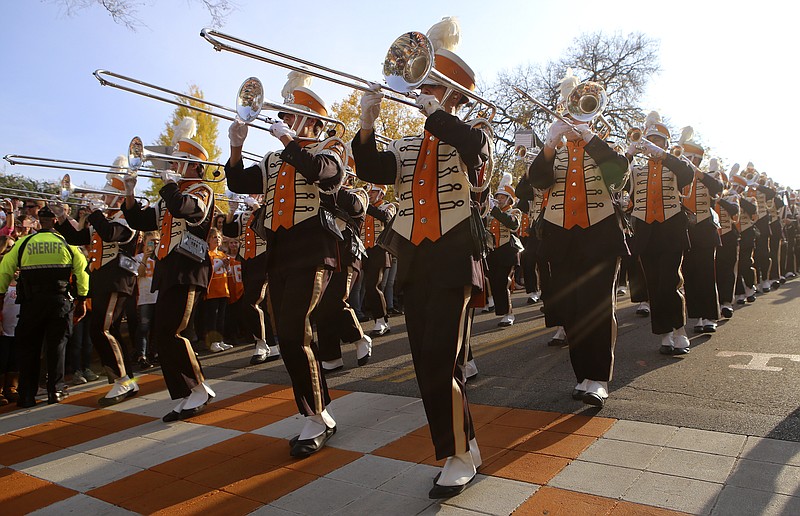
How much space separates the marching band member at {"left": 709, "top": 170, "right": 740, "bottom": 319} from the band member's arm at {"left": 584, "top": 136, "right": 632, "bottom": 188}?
5.48 m

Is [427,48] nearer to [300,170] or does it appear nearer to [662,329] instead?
[300,170]

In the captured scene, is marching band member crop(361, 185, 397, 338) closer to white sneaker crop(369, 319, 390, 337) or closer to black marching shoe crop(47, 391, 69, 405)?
white sneaker crop(369, 319, 390, 337)

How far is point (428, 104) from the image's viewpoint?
10.7 ft

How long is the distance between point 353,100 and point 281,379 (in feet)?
80.1

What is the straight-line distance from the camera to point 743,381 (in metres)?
4.86

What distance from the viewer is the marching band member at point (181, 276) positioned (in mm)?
5219

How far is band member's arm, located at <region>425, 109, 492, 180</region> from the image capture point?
3.21 metres

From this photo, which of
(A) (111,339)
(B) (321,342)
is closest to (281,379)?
(B) (321,342)

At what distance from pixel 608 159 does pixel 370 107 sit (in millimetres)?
1979

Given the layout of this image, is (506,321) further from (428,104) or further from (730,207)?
(428,104)

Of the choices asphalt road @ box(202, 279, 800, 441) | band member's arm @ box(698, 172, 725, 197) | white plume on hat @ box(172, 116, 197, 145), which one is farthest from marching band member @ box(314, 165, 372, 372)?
band member's arm @ box(698, 172, 725, 197)

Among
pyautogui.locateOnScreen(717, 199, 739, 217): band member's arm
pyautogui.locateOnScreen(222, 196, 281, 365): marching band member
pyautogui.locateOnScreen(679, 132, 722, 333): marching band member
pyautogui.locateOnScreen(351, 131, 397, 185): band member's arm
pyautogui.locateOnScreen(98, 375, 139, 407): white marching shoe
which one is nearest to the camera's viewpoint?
pyautogui.locateOnScreen(351, 131, 397, 185): band member's arm

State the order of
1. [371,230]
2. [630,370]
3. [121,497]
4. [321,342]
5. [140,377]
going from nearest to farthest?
1. [121,497]
2. [630,370]
3. [321,342]
4. [140,377]
5. [371,230]

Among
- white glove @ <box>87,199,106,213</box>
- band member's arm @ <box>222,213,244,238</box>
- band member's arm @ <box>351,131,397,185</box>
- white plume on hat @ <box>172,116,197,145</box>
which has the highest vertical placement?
white plume on hat @ <box>172,116,197,145</box>
